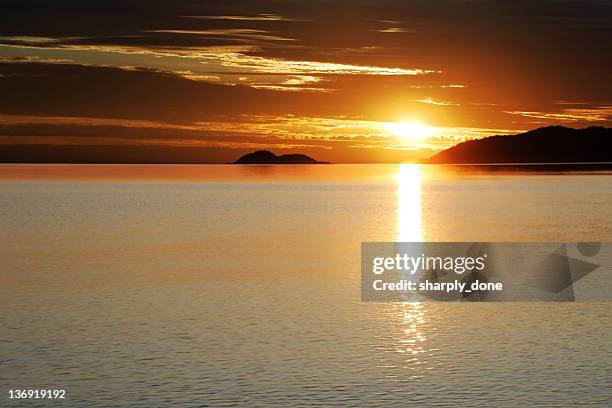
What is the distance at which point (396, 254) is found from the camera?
6197 centimetres

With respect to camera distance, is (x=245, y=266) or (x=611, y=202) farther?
(x=611, y=202)

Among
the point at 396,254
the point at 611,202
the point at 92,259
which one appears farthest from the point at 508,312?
the point at 611,202

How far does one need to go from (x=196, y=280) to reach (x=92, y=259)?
40.9 ft

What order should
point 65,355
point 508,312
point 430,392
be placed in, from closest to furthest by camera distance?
point 430,392 → point 65,355 → point 508,312

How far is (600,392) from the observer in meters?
25.6

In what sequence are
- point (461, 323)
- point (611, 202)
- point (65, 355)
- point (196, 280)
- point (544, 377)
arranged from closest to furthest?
point (544, 377), point (65, 355), point (461, 323), point (196, 280), point (611, 202)

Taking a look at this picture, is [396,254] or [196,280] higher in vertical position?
[396,254]

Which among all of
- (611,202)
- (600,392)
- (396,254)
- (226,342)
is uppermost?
(611,202)

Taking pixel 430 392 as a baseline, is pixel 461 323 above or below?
above

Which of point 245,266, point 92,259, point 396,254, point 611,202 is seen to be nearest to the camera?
point 245,266

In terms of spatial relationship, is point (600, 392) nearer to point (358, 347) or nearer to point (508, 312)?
point (358, 347)

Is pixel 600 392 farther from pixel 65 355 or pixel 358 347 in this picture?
pixel 65 355

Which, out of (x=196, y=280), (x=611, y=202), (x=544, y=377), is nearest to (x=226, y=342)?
(x=544, y=377)

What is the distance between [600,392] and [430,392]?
4.90 m
